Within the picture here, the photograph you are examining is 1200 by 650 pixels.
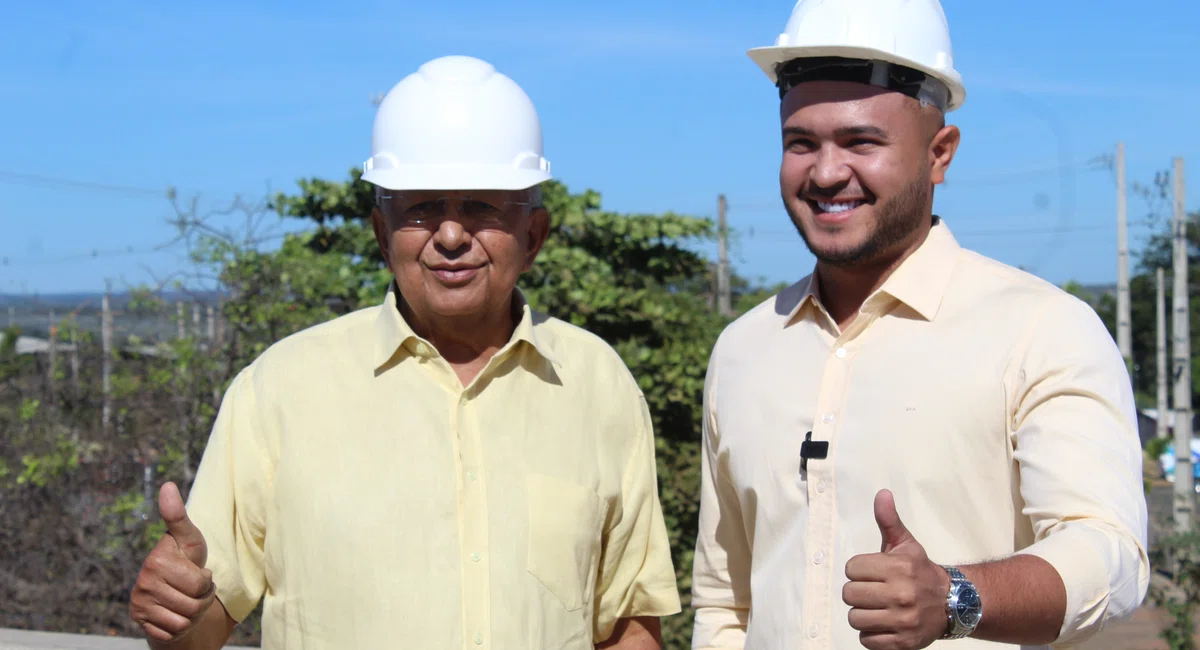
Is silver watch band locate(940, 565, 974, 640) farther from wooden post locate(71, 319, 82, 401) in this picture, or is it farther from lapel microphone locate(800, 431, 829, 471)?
wooden post locate(71, 319, 82, 401)

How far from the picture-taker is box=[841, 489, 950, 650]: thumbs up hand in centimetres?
168

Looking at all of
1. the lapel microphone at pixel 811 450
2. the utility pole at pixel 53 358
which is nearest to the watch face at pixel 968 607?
the lapel microphone at pixel 811 450

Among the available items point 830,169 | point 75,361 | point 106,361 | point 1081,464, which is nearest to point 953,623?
point 1081,464

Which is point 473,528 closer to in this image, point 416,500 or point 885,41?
point 416,500

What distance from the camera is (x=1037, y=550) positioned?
1.87 metres

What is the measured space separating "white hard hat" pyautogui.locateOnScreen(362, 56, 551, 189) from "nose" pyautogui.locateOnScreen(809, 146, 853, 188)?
2.18ft

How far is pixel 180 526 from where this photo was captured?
2154mm

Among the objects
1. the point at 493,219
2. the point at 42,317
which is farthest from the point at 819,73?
the point at 42,317

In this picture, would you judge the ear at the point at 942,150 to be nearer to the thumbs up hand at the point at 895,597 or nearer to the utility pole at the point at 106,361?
the thumbs up hand at the point at 895,597

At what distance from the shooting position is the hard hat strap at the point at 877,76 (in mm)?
2422

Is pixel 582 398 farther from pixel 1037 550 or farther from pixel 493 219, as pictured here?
pixel 1037 550

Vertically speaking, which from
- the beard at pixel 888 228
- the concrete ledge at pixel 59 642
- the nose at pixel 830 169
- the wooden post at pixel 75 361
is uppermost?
the nose at pixel 830 169

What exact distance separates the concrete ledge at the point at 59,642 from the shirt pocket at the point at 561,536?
5.93ft

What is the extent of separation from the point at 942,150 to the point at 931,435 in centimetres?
64
